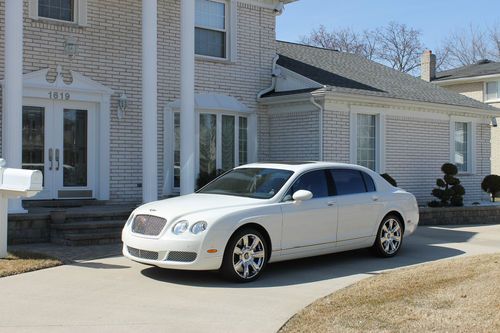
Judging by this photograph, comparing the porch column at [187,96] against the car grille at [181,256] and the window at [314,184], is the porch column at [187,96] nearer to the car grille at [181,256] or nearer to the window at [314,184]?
the window at [314,184]

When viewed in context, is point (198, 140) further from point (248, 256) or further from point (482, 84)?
point (482, 84)

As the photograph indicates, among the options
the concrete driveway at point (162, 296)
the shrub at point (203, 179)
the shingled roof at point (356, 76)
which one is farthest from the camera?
the shingled roof at point (356, 76)

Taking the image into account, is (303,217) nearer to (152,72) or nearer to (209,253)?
(209,253)

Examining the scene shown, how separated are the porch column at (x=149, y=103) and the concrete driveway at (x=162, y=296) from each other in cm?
326

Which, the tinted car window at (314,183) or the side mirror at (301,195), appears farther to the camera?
the tinted car window at (314,183)

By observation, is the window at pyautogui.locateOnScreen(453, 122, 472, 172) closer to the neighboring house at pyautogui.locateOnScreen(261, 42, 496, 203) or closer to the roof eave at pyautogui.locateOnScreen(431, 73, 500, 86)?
the neighboring house at pyautogui.locateOnScreen(261, 42, 496, 203)

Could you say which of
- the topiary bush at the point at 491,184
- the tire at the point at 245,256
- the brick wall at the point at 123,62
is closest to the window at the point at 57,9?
the brick wall at the point at 123,62

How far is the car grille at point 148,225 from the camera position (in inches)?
314

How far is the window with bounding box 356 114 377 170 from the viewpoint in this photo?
651 inches

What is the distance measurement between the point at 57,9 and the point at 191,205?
281 inches

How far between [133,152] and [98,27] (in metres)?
2.81

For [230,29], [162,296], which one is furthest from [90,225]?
[230,29]

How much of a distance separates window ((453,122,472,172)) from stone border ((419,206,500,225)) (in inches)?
94.3

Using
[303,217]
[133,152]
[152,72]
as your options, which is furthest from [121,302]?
[133,152]
